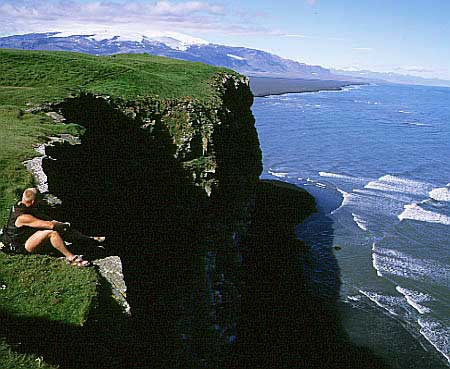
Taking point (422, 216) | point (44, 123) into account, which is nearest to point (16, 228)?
point (44, 123)

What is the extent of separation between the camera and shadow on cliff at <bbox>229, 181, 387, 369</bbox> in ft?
90.2

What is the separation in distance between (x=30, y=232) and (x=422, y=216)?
153ft

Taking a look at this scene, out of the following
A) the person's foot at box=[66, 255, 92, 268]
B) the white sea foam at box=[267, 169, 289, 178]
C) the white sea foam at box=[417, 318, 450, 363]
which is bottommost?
the white sea foam at box=[267, 169, 289, 178]

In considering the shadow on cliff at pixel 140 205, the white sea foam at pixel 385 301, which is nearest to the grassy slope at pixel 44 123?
the shadow on cliff at pixel 140 205

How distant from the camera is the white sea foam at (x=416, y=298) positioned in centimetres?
3291

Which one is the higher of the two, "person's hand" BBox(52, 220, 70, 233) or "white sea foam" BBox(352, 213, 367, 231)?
"person's hand" BBox(52, 220, 70, 233)

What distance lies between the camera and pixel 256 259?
129ft

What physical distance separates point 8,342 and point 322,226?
134 feet

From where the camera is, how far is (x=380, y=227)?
48.1m

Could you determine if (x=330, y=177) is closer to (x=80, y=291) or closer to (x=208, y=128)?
(x=208, y=128)

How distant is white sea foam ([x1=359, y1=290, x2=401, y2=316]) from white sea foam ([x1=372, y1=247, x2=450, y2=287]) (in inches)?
145

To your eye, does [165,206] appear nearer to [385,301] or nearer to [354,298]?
A: [354,298]

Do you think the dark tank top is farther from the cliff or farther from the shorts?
the cliff

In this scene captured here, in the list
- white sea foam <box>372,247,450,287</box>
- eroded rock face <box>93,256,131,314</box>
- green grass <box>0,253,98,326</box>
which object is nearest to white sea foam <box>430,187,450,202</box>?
white sea foam <box>372,247,450,287</box>
